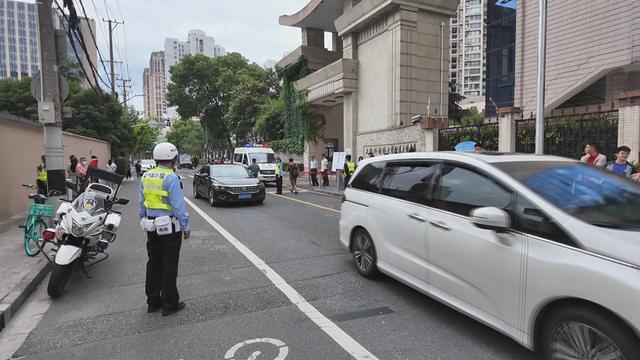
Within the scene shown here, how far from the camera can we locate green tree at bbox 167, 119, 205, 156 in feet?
279

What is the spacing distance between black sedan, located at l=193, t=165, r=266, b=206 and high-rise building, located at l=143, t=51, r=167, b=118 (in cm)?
5237

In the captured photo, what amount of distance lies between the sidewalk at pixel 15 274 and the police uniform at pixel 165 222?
5.18ft

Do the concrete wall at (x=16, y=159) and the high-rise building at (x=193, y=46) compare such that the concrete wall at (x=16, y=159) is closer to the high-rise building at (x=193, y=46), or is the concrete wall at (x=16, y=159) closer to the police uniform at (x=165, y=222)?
the police uniform at (x=165, y=222)

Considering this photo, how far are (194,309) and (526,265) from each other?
3.33 meters

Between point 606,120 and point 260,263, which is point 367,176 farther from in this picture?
point 606,120

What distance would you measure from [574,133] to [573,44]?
816 cm

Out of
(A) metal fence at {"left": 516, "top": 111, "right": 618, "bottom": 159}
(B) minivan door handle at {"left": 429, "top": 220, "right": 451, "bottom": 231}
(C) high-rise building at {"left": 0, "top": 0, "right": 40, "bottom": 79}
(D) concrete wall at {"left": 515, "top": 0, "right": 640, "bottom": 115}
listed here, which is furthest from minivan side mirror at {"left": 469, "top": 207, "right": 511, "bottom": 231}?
(C) high-rise building at {"left": 0, "top": 0, "right": 40, "bottom": 79}

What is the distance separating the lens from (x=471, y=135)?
14.6m

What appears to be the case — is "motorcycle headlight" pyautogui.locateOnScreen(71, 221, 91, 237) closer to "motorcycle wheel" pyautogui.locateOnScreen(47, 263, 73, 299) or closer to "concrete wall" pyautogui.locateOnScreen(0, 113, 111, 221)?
"motorcycle wheel" pyautogui.locateOnScreen(47, 263, 73, 299)

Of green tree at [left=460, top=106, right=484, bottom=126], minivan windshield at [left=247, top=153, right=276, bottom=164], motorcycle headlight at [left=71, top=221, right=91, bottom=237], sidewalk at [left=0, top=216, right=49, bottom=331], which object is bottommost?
sidewalk at [left=0, top=216, right=49, bottom=331]

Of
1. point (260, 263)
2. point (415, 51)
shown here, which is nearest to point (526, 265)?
point (260, 263)

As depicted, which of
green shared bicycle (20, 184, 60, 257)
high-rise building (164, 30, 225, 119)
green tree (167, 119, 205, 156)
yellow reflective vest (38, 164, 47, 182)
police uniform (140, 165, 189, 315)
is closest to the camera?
police uniform (140, 165, 189, 315)

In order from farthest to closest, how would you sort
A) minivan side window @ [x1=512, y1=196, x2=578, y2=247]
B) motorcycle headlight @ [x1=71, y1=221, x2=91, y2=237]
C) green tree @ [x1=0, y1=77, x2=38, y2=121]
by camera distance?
green tree @ [x1=0, y1=77, x2=38, y2=121] < motorcycle headlight @ [x1=71, y1=221, x2=91, y2=237] < minivan side window @ [x1=512, y1=196, x2=578, y2=247]

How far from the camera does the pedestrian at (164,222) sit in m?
4.24
